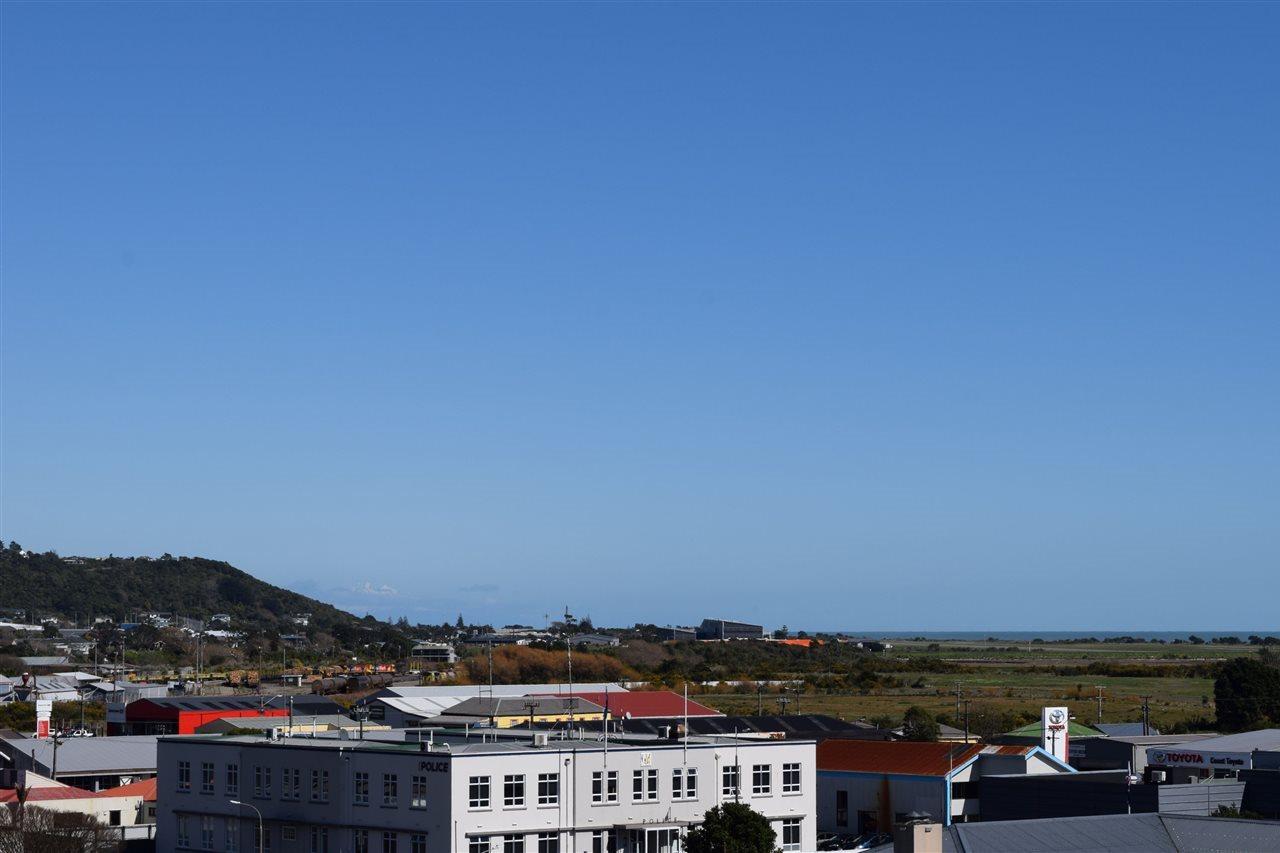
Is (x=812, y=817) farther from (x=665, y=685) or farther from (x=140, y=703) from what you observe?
(x=665, y=685)

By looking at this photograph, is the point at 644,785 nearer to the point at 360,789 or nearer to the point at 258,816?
the point at 360,789

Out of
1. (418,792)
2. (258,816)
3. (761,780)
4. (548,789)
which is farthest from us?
(761,780)

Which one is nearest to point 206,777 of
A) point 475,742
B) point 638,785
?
point 475,742

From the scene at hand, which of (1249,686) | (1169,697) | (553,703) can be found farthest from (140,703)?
(1169,697)

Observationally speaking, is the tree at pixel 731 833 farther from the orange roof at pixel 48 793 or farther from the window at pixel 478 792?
the orange roof at pixel 48 793

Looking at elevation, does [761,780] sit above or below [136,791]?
above

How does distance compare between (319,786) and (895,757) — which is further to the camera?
(895,757)

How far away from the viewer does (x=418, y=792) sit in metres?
67.1

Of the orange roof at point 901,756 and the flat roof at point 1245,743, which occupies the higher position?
the flat roof at point 1245,743

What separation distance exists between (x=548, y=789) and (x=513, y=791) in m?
1.56

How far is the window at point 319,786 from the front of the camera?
70.9 m

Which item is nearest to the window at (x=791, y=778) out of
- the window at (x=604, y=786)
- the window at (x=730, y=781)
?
the window at (x=730, y=781)

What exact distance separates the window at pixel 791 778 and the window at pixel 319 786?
751 inches

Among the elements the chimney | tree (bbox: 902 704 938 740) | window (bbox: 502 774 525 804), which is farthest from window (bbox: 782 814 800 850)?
tree (bbox: 902 704 938 740)
